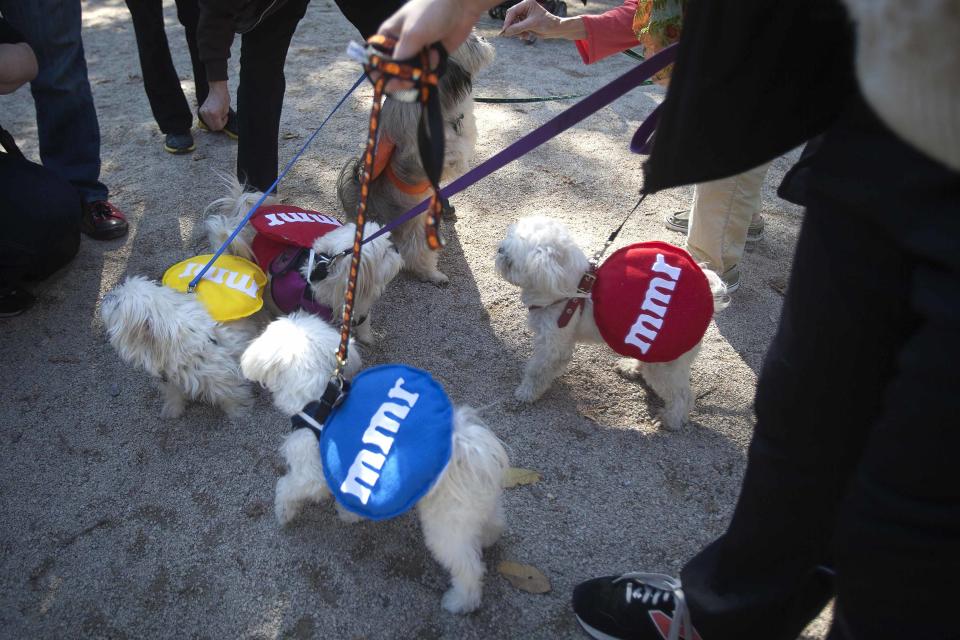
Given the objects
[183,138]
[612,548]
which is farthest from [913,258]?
[183,138]

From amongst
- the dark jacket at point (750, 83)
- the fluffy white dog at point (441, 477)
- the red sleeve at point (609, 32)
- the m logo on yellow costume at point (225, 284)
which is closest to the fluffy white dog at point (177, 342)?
the m logo on yellow costume at point (225, 284)

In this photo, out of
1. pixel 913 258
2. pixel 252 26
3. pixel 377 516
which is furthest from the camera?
pixel 252 26

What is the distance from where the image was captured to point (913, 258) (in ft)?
2.64

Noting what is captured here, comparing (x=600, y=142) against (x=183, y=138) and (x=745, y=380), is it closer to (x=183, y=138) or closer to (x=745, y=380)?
(x=745, y=380)

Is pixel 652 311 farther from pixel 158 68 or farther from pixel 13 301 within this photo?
pixel 158 68

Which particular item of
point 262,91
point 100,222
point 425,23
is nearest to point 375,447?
point 425,23

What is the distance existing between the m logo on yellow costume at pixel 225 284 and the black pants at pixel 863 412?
82.1 inches

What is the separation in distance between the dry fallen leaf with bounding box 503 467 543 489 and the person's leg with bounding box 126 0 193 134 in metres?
3.81

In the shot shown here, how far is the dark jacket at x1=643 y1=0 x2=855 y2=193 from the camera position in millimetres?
983

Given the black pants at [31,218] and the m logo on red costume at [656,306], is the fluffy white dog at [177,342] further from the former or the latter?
the m logo on red costume at [656,306]

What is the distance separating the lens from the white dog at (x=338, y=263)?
244 cm

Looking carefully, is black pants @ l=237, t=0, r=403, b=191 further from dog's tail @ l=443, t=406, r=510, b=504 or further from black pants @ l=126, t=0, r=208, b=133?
dog's tail @ l=443, t=406, r=510, b=504

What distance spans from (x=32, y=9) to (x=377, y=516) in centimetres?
342

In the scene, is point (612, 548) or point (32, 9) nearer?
point (612, 548)
